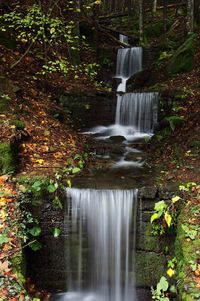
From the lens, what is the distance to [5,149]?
270 inches

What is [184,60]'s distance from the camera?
13.0 meters

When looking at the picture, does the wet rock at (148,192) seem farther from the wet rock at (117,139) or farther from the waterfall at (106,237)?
the wet rock at (117,139)

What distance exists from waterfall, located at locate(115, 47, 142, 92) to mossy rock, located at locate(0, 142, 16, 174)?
8.98 meters

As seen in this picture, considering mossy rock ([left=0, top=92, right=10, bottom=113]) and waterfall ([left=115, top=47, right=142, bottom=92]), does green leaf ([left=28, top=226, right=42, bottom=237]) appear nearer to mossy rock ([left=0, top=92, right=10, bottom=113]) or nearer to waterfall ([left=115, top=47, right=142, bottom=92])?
mossy rock ([left=0, top=92, right=10, bottom=113])

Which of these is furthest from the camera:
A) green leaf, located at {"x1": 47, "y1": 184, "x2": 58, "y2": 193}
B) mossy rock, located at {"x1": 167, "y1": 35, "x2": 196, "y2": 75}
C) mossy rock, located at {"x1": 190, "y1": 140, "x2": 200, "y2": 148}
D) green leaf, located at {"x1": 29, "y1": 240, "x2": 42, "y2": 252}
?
mossy rock, located at {"x1": 167, "y1": 35, "x2": 196, "y2": 75}

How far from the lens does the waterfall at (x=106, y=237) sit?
256 inches

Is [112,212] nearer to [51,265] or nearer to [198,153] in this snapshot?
[51,265]

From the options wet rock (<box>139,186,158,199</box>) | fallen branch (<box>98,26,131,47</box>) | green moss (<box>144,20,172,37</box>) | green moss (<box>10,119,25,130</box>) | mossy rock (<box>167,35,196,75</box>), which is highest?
green moss (<box>144,20,172,37</box>)

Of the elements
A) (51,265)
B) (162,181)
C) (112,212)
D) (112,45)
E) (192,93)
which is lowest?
(51,265)

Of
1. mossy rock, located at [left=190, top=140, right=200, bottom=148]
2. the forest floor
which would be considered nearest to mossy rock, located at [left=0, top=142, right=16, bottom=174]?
the forest floor

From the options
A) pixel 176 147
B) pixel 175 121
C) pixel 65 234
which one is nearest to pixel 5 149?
pixel 65 234

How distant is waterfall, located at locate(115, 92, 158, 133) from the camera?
10.8 m

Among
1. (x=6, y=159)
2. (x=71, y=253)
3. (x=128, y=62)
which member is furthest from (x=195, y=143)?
(x=128, y=62)

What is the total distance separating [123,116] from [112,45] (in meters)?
7.40
